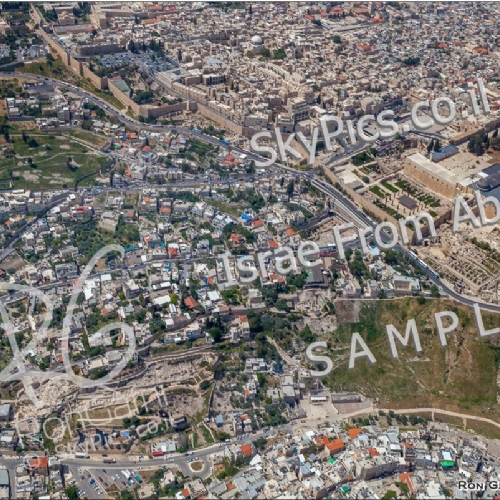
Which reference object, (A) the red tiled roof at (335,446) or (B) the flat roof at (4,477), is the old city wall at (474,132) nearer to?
(A) the red tiled roof at (335,446)

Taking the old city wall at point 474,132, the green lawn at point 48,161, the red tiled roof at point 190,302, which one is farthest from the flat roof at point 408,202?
the green lawn at point 48,161

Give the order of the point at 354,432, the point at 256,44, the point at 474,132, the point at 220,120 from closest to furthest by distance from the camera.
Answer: the point at 354,432 < the point at 474,132 < the point at 220,120 < the point at 256,44

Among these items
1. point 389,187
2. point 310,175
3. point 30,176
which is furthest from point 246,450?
point 30,176

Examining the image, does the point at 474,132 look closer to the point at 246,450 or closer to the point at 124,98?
the point at 124,98

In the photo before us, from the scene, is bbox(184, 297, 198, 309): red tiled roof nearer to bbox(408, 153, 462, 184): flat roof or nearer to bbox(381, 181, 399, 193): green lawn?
bbox(381, 181, 399, 193): green lawn

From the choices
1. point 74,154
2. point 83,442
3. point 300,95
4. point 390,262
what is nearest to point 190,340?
point 83,442

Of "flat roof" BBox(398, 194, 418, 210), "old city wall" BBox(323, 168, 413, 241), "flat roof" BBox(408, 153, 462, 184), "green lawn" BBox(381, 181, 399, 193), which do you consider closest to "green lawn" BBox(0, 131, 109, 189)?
"old city wall" BBox(323, 168, 413, 241)
